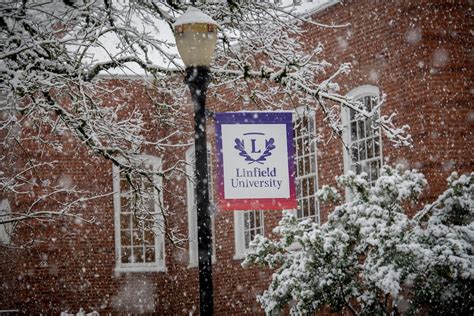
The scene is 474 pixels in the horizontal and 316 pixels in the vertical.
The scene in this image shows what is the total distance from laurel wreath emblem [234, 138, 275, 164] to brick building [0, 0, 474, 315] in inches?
78.8

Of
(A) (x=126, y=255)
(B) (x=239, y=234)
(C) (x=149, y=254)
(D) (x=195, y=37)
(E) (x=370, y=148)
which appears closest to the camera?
(D) (x=195, y=37)

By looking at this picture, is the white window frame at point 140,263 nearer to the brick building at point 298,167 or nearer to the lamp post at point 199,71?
the brick building at point 298,167

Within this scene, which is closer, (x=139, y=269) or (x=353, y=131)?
(x=353, y=131)

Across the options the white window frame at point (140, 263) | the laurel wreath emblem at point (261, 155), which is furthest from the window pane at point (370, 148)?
the white window frame at point (140, 263)

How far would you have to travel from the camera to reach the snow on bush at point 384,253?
1067cm

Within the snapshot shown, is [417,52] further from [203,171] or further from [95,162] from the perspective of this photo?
[95,162]

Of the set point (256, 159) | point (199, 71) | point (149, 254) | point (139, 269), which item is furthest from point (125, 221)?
point (199, 71)

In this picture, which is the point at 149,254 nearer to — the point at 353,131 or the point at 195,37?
the point at 353,131

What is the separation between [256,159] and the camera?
10125 mm

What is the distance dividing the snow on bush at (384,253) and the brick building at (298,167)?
0.98 meters

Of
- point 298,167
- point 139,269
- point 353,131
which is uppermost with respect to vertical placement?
point 353,131

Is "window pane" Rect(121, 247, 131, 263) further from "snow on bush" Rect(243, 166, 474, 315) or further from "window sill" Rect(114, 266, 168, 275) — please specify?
"snow on bush" Rect(243, 166, 474, 315)

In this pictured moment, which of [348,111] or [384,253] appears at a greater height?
[348,111]

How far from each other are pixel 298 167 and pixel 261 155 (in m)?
8.04
